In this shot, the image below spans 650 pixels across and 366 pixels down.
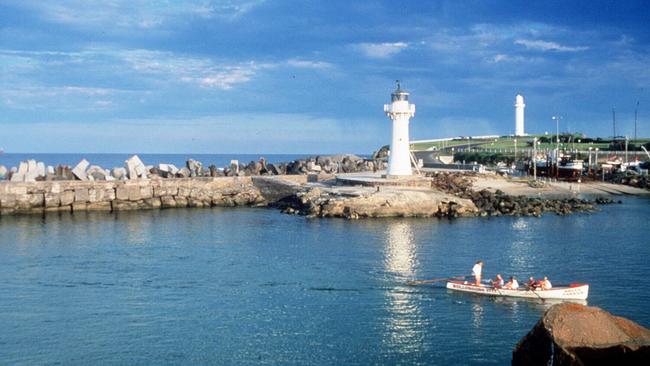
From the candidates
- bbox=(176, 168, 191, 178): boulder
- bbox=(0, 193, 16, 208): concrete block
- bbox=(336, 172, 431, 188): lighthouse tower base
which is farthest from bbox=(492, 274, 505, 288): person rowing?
bbox=(176, 168, 191, 178): boulder

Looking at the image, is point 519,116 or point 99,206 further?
point 519,116

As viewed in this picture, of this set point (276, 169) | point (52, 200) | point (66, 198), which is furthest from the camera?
point (276, 169)

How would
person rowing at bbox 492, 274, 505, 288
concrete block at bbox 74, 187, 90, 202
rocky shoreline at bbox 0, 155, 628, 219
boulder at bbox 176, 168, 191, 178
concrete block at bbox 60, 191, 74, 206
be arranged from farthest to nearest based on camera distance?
boulder at bbox 176, 168, 191, 178 < concrete block at bbox 74, 187, 90, 202 < concrete block at bbox 60, 191, 74, 206 < rocky shoreline at bbox 0, 155, 628, 219 < person rowing at bbox 492, 274, 505, 288

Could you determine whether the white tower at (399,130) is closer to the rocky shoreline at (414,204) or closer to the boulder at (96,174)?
the rocky shoreline at (414,204)

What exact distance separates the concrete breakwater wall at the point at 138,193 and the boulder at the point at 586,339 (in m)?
42.3

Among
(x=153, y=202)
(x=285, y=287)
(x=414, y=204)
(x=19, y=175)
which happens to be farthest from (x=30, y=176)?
(x=285, y=287)

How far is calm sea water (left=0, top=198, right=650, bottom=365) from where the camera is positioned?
2034 centimetres

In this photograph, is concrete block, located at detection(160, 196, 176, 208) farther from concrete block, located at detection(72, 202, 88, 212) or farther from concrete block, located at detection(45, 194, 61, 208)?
concrete block, located at detection(45, 194, 61, 208)

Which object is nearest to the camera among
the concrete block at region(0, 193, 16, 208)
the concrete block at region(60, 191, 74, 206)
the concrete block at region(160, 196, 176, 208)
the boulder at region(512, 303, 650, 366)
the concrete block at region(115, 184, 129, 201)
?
the boulder at region(512, 303, 650, 366)

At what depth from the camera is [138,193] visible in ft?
178

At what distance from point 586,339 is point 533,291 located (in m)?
12.2

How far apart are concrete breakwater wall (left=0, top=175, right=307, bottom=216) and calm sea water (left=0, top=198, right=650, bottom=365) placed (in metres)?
4.57

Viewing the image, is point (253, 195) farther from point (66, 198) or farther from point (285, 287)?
point (285, 287)

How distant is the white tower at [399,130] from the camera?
53.8 meters
